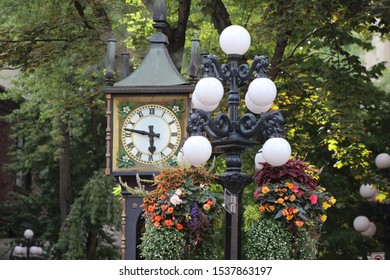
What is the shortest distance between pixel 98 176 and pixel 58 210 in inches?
231

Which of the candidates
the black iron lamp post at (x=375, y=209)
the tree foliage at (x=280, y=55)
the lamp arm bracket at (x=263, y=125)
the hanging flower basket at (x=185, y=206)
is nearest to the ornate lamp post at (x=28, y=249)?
the tree foliage at (x=280, y=55)

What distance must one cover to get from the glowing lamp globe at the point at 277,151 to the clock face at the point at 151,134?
3.12 m

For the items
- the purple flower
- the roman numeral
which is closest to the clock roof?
the roman numeral

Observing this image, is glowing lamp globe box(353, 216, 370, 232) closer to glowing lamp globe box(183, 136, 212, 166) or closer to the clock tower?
the clock tower

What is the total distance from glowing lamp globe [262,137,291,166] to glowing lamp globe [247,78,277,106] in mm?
493

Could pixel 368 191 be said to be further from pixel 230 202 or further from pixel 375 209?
pixel 230 202

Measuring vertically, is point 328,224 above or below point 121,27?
below

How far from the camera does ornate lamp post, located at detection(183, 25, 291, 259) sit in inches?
469

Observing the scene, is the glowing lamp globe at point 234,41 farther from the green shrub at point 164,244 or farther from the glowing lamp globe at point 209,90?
the green shrub at point 164,244

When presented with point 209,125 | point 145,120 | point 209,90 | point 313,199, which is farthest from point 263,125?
point 145,120

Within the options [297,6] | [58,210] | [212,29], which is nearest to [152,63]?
[297,6]

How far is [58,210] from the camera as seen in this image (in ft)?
123

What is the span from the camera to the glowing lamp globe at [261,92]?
481 inches
